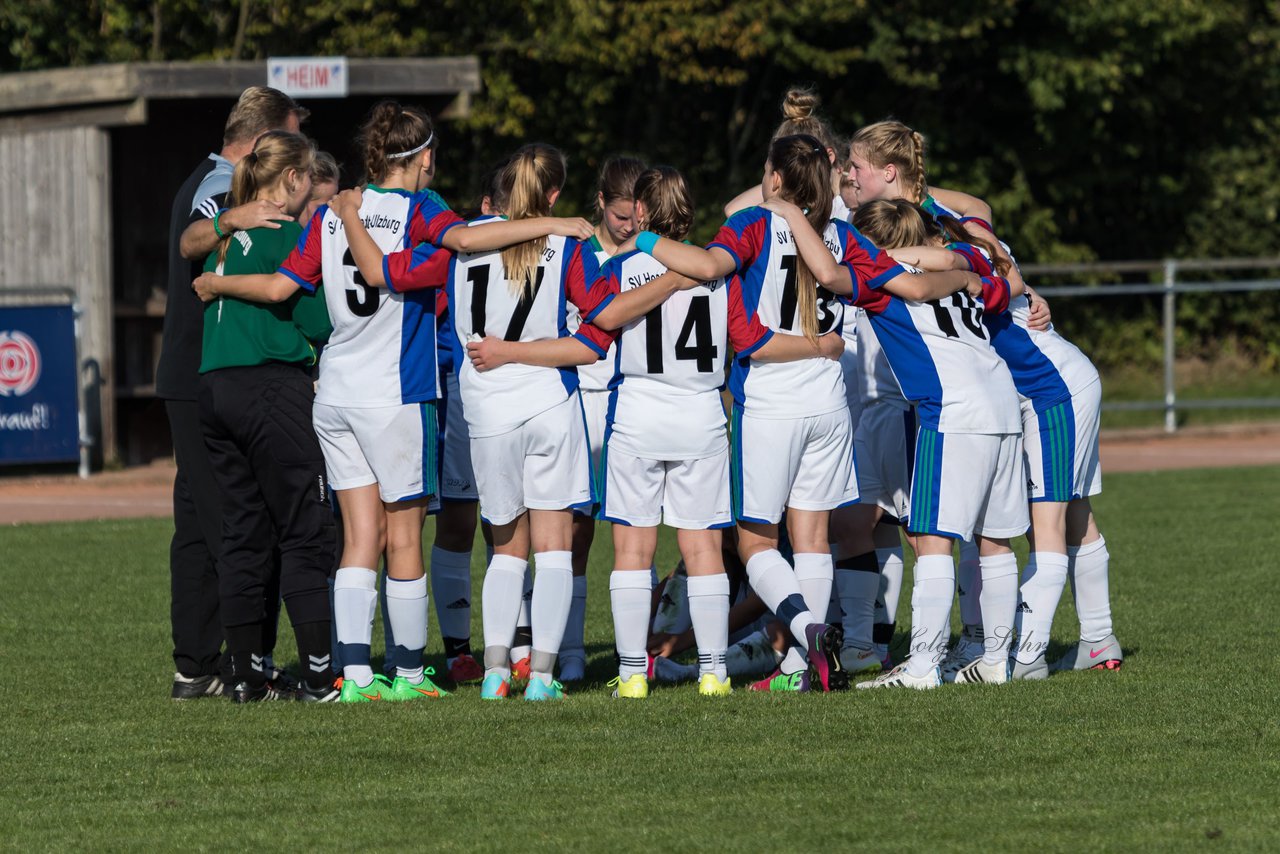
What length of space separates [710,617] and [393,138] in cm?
195

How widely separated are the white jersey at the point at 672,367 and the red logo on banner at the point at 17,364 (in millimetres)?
11145

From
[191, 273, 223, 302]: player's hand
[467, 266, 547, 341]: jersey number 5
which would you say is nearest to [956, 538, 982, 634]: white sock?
[467, 266, 547, 341]: jersey number 5

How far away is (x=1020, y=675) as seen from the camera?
6453mm

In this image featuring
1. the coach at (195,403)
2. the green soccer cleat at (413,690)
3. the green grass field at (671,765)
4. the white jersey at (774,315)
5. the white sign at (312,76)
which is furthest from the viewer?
the white sign at (312,76)

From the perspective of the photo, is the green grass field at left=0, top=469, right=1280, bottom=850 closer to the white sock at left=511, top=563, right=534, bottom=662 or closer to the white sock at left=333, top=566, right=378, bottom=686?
the white sock at left=333, top=566, right=378, bottom=686

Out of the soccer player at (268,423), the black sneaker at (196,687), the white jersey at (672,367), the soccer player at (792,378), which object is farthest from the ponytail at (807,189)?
the black sneaker at (196,687)

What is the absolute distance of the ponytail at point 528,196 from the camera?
5906mm

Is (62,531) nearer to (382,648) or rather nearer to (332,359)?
(382,648)

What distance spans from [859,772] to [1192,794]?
89 cm

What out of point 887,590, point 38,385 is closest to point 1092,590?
point 887,590

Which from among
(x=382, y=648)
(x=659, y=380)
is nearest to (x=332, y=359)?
(x=659, y=380)

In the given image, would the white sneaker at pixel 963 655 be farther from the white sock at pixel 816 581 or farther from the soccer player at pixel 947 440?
the white sock at pixel 816 581

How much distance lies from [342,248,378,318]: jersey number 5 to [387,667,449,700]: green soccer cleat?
4.29ft

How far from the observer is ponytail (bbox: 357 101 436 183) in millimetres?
5996
